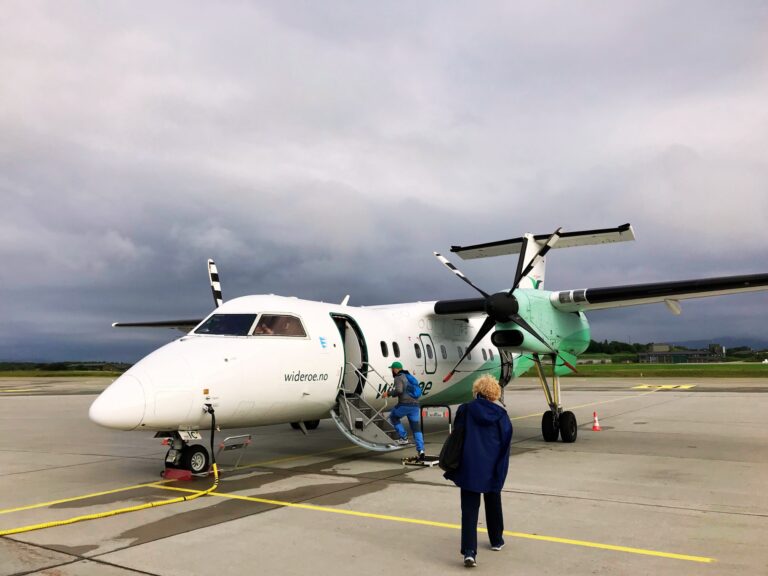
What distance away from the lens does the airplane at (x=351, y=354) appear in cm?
848

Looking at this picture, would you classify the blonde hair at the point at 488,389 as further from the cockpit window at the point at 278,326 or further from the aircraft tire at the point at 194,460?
the aircraft tire at the point at 194,460

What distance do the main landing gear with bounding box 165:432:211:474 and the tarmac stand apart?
31 centimetres

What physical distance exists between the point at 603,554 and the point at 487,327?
8.13m

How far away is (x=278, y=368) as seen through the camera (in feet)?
31.9

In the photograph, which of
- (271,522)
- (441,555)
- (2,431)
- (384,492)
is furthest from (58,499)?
(2,431)

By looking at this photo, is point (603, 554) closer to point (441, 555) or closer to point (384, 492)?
point (441, 555)

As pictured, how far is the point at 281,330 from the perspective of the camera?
1013 centimetres

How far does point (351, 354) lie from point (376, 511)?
17.2 ft

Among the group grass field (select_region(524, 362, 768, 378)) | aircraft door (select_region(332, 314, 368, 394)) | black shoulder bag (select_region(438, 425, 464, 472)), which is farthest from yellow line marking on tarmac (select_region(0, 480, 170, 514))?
grass field (select_region(524, 362, 768, 378))

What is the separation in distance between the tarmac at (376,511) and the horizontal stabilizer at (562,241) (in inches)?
182

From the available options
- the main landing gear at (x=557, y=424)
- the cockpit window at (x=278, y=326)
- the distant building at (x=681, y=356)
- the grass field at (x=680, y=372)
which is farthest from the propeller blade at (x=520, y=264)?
the distant building at (x=681, y=356)

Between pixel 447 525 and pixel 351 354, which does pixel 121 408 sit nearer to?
pixel 447 525

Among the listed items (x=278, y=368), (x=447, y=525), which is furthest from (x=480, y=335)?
(x=447, y=525)

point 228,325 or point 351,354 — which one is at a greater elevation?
point 228,325
